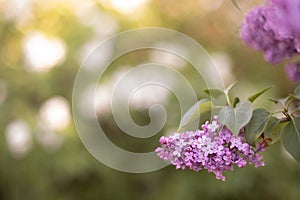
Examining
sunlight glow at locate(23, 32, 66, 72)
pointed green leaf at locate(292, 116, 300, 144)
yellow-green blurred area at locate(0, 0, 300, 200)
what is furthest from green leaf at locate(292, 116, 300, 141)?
sunlight glow at locate(23, 32, 66, 72)

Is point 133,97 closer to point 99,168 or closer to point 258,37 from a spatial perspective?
point 99,168

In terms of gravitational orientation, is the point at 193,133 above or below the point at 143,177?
above

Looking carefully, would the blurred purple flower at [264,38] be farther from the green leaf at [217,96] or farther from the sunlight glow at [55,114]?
the sunlight glow at [55,114]

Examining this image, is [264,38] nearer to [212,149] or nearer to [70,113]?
[212,149]

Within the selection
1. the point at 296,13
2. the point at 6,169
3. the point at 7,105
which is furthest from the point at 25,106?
the point at 296,13

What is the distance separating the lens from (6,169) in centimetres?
251

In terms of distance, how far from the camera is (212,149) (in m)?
0.62

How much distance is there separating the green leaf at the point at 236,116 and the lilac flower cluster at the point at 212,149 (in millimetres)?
13

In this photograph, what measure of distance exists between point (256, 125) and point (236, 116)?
30mm

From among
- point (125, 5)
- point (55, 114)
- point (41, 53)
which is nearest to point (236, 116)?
point (55, 114)

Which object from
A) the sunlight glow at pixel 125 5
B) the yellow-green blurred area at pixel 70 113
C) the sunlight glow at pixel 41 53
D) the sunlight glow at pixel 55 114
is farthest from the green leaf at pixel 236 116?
the sunlight glow at pixel 125 5

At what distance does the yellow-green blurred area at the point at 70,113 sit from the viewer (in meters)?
2.39

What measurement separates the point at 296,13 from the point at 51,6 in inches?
100

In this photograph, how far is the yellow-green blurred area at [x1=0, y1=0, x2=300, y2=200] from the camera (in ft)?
7.86
